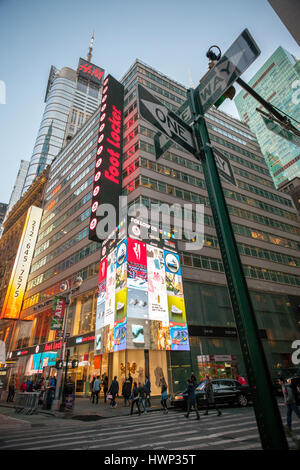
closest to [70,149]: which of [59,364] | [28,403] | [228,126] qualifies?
[228,126]

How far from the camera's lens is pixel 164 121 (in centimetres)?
391

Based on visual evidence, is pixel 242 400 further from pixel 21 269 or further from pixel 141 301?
pixel 21 269

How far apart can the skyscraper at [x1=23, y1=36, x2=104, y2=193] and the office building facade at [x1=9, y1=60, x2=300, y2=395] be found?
7862 cm

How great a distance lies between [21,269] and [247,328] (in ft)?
175

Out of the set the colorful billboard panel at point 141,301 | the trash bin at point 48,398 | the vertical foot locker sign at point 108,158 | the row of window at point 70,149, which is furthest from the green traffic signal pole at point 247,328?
the row of window at point 70,149

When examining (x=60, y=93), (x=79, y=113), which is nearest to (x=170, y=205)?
(x=79, y=113)

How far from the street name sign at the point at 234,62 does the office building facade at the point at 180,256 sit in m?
19.4

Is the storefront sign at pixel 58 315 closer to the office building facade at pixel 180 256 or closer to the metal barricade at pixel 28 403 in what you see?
the metal barricade at pixel 28 403

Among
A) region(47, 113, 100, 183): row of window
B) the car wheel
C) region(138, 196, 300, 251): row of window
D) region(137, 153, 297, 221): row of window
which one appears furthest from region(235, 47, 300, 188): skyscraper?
the car wheel

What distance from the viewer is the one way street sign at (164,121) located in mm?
3744

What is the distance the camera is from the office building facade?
2556cm

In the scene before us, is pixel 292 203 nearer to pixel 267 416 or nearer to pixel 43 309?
pixel 43 309

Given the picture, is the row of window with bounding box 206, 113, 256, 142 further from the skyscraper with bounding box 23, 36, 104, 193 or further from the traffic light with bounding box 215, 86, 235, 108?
the skyscraper with bounding box 23, 36, 104, 193

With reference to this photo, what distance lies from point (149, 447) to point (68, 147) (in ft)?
190
